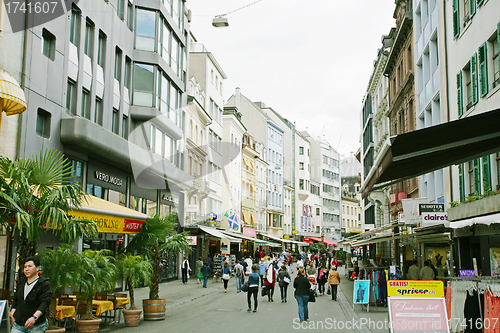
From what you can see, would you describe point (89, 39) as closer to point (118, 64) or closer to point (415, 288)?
point (118, 64)

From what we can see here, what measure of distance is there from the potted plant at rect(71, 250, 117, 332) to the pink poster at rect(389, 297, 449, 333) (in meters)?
6.45

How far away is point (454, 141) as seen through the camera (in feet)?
27.1

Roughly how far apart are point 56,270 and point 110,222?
1.70m

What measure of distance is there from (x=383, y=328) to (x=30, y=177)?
9.60 m

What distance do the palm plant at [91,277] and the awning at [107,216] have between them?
0.75 m

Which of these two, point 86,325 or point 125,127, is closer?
point 86,325

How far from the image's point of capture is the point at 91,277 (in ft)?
37.9

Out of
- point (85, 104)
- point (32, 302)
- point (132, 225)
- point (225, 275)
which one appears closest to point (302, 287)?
point (132, 225)

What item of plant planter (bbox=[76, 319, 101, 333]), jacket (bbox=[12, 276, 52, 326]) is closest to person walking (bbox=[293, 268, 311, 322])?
plant planter (bbox=[76, 319, 101, 333])

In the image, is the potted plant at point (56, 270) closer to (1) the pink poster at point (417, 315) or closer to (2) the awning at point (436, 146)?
(2) the awning at point (436, 146)

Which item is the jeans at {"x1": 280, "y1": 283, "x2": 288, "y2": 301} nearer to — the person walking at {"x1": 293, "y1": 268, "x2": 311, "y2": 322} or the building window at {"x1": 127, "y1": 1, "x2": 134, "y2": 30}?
the person walking at {"x1": 293, "y1": 268, "x2": 311, "y2": 322}

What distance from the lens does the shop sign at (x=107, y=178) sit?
2246 cm

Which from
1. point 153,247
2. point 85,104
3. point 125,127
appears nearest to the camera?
point 153,247

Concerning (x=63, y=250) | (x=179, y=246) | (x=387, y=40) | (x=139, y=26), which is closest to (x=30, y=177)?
(x=63, y=250)
